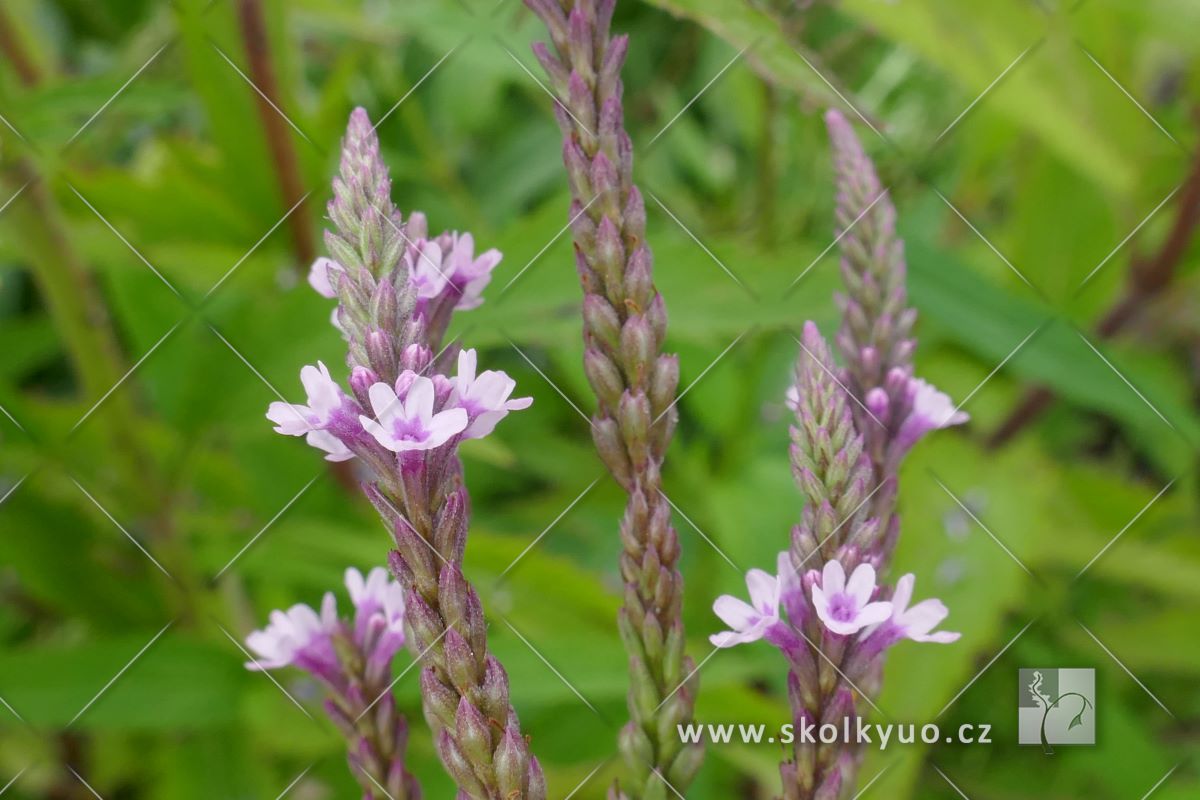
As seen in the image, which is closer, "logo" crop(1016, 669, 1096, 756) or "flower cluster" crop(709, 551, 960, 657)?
"flower cluster" crop(709, 551, 960, 657)

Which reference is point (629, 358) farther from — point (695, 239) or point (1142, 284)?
point (1142, 284)

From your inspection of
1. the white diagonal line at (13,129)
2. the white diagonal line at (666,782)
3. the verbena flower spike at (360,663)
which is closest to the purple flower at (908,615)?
the white diagonal line at (666,782)

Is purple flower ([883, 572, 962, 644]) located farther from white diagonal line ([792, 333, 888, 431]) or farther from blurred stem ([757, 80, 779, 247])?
blurred stem ([757, 80, 779, 247])

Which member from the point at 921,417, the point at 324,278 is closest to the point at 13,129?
the point at 324,278

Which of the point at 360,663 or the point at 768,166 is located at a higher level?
the point at 768,166

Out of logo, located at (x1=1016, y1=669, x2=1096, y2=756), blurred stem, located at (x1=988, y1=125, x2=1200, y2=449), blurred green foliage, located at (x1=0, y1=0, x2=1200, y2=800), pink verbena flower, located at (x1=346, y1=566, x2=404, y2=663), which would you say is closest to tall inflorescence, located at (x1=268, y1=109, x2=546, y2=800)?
pink verbena flower, located at (x1=346, y1=566, x2=404, y2=663)

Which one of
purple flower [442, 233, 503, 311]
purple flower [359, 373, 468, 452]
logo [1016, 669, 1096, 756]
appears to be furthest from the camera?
logo [1016, 669, 1096, 756]

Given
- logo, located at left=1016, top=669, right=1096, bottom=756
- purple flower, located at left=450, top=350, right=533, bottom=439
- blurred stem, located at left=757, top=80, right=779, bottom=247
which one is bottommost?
logo, located at left=1016, top=669, right=1096, bottom=756
